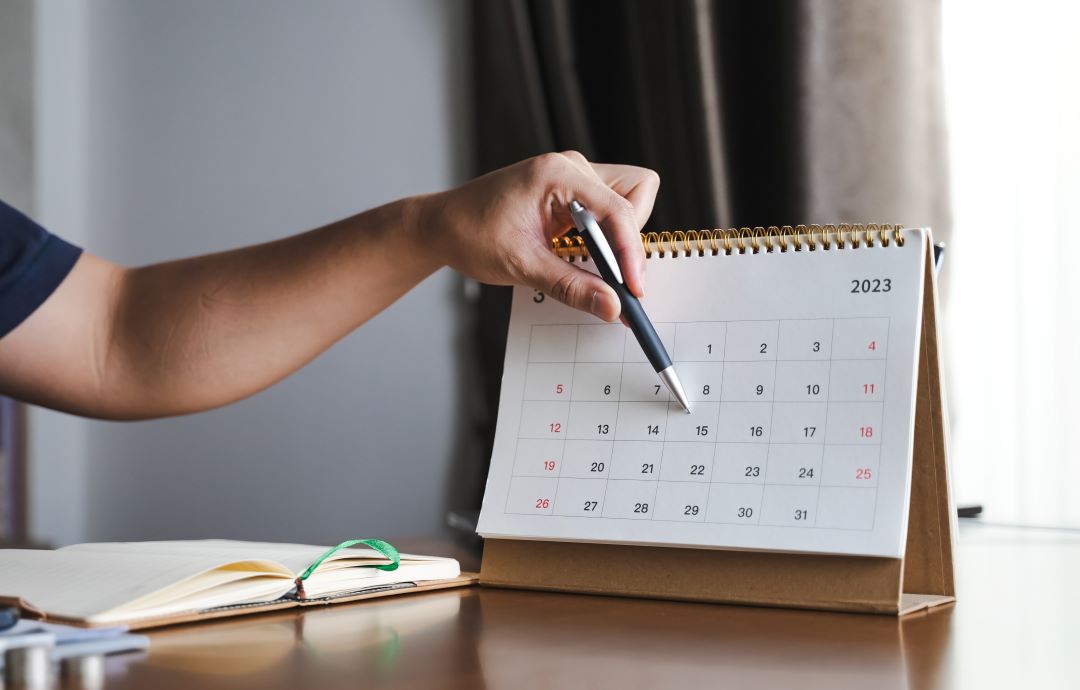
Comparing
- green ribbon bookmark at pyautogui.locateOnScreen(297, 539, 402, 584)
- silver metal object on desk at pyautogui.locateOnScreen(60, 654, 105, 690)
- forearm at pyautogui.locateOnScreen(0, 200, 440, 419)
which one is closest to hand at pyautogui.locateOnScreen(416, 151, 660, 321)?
forearm at pyautogui.locateOnScreen(0, 200, 440, 419)

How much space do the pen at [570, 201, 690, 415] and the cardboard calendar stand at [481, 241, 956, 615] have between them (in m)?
0.11

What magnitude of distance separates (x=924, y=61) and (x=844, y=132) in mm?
142

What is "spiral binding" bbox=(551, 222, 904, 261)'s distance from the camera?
69 cm

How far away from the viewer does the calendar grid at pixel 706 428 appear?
65 centimetres

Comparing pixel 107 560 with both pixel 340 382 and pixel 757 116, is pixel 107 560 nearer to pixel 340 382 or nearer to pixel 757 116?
pixel 757 116

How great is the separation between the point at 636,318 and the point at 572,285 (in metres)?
0.05

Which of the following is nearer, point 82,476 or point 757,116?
point 757,116

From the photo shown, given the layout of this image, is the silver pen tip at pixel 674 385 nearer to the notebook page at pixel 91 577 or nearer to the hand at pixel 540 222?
the hand at pixel 540 222

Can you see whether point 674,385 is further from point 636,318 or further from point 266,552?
point 266,552

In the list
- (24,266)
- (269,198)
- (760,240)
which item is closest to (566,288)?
(760,240)

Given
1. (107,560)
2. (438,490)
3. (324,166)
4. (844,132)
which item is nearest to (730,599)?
(107,560)

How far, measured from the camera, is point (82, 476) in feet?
8.82

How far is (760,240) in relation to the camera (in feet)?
2.34

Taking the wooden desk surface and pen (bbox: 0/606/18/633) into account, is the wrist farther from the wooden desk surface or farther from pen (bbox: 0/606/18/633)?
pen (bbox: 0/606/18/633)
